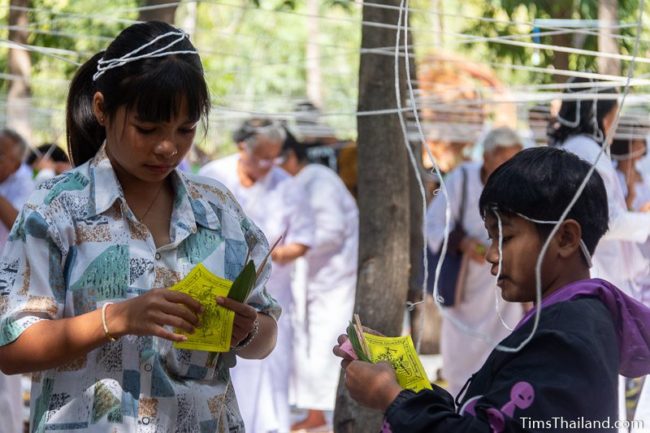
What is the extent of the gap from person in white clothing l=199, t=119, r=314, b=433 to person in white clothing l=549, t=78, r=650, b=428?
2158mm

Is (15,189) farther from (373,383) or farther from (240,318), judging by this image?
(373,383)

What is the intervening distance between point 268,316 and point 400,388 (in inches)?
22.4

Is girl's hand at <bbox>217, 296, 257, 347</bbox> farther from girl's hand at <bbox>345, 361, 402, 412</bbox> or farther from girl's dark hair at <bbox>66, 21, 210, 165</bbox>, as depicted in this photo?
girl's dark hair at <bbox>66, 21, 210, 165</bbox>

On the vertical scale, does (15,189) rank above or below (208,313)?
below

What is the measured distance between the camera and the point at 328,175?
8789 mm

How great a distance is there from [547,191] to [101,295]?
3.32 ft

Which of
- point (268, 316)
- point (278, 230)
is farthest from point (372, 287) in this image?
point (278, 230)

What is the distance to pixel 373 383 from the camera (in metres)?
2.57

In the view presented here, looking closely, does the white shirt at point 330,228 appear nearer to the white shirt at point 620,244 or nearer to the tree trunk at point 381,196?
the white shirt at point 620,244

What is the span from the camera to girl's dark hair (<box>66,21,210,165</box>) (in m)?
2.77

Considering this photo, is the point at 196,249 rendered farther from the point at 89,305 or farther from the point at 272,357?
the point at 272,357

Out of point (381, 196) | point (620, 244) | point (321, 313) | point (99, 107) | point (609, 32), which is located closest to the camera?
point (99, 107)

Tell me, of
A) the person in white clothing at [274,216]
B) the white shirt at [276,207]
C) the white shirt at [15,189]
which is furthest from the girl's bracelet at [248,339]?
the white shirt at [15,189]

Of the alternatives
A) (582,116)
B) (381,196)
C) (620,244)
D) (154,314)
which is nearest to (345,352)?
(154,314)
